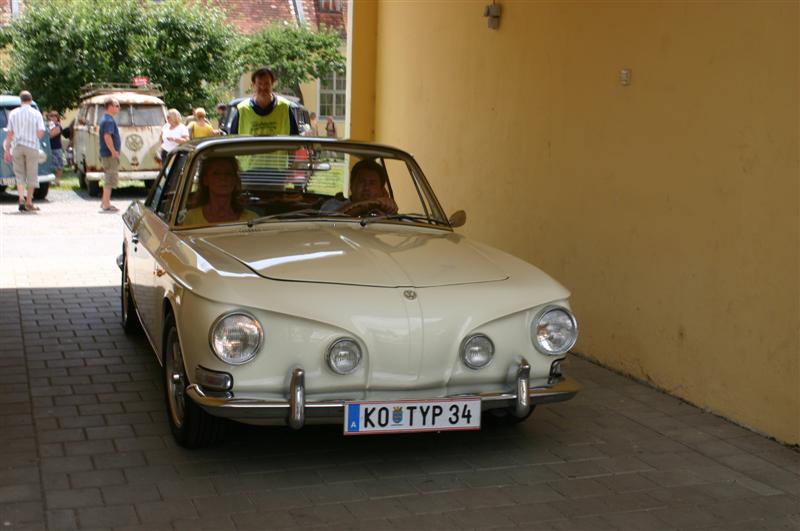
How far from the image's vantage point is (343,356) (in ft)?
15.5

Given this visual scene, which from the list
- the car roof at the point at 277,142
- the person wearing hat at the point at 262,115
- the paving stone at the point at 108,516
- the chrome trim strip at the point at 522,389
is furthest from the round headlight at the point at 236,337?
Answer: the person wearing hat at the point at 262,115

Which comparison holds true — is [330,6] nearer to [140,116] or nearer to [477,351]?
[140,116]

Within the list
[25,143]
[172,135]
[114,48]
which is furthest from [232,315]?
[114,48]

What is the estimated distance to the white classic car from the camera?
15.3ft

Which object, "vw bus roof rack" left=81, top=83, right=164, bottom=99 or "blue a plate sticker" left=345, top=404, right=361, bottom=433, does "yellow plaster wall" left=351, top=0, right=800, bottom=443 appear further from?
"vw bus roof rack" left=81, top=83, right=164, bottom=99

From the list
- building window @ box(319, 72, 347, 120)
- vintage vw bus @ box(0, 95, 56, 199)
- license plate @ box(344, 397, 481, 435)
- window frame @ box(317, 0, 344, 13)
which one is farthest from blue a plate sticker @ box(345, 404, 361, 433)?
window frame @ box(317, 0, 344, 13)

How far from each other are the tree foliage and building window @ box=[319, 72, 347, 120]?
7.41 metres

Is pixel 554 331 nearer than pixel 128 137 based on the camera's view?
Yes

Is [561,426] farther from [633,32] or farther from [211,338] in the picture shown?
[633,32]

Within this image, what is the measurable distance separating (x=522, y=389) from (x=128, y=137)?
60.6ft

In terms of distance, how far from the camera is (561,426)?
595 cm

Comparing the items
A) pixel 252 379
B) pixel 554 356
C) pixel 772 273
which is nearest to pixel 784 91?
pixel 772 273

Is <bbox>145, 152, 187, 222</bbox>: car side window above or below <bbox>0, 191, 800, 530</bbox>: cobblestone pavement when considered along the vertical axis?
above

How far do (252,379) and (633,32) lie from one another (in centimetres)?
377
